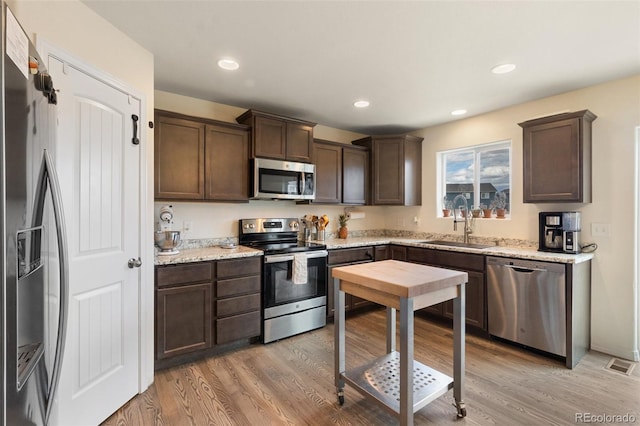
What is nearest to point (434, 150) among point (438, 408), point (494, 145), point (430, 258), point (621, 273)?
point (494, 145)

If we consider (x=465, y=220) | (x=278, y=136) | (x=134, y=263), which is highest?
(x=278, y=136)

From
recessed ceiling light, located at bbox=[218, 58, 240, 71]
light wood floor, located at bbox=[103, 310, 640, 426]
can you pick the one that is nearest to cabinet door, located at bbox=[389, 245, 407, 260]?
light wood floor, located at bbox=[103, 310, 640, 426]

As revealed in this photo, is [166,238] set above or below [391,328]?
above

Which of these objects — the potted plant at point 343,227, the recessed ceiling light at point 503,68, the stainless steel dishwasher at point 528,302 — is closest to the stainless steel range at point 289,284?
the potted plant at point 343,227

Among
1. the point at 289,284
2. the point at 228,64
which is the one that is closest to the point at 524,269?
the point at 289,284

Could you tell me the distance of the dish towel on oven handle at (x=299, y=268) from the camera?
308cm

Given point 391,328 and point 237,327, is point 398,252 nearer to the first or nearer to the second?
A: point 391,328

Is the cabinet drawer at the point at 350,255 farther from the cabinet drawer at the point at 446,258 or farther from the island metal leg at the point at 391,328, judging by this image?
the island metal leg at the point at 391,328

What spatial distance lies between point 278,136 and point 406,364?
2.57 metres

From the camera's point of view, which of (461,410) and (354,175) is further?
(354,175)

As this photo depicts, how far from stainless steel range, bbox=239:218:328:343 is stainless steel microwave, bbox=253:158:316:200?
46cm

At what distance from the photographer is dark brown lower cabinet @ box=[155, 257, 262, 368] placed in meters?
2.41

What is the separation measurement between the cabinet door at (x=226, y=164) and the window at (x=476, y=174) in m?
2.64

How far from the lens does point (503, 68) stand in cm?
248
